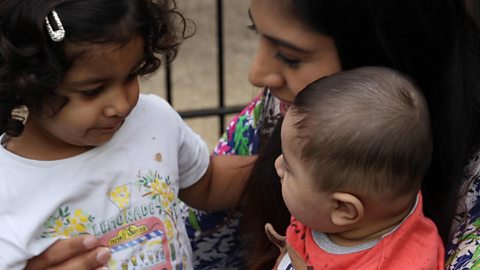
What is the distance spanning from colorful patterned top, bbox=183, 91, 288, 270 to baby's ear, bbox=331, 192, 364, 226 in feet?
2.40

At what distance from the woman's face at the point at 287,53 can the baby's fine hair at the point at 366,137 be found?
0.99ft

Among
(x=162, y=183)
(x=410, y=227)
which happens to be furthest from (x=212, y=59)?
(x=410, y=227)

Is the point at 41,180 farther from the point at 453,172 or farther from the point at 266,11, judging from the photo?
the point at 453,172

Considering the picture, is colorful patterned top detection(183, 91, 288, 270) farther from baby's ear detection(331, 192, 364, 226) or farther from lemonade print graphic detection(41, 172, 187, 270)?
baby's ear detection(331, 192, 364, 226)

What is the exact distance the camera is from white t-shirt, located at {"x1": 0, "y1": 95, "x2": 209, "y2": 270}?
1.78 metres

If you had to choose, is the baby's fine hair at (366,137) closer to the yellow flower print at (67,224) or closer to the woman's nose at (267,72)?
the woman's nose at (267,72)

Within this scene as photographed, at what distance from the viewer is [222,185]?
2246 mm

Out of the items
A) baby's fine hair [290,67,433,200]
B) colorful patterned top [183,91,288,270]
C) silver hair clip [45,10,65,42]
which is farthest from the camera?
colorful patterned top [183,91,288,270]

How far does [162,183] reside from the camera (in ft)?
6.47

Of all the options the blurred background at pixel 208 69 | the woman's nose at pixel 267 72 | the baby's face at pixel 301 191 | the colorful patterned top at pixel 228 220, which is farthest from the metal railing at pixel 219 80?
the baby's face at pixel 301 191

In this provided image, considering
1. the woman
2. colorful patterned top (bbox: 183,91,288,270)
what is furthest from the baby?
colorful patterned top (bbox: 183,91,288,270)

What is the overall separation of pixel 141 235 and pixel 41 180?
24 centimetres

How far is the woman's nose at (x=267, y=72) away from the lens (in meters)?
1.94

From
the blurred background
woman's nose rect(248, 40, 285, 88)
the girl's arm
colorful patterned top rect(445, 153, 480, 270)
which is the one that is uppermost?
woman's nose rect(248, 40, 285, 88)
